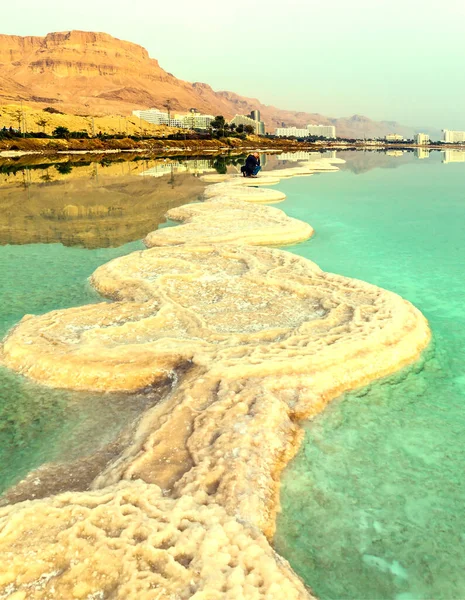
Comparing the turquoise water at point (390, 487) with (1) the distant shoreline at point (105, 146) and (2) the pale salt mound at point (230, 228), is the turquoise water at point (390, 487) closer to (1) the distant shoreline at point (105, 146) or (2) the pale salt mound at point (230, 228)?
(2) the pale salt mound at point (230, 228)

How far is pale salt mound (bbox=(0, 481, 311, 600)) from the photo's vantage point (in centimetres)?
320

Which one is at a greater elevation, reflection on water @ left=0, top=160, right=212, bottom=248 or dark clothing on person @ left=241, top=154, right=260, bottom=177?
dark clothing on person @ left=241, top=154, right=260, bottom=177

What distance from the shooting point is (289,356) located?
667 centimetres

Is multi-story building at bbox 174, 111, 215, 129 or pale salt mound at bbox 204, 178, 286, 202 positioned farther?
multi-story building at bbox 174, 111, 215, 129

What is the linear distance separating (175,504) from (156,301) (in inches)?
216

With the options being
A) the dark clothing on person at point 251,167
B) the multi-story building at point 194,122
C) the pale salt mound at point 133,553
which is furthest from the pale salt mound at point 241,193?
the multi-story building at point 194,122

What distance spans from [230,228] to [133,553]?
1341 centimetres

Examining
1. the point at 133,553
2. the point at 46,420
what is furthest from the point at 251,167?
the point at 133,553

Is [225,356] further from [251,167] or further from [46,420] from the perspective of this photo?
[251,167]

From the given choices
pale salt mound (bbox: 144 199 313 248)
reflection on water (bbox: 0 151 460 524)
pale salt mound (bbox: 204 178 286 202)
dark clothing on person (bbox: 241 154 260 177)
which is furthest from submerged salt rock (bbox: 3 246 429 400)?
dark clothing on person (bbox: 241 154 260 177)

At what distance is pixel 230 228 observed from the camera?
1609cm

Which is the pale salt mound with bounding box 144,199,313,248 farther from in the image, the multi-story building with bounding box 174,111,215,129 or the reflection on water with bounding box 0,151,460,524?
the multi-story building with bounding box 174,111,215,129

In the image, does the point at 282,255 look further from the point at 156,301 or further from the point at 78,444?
the point at 78,444

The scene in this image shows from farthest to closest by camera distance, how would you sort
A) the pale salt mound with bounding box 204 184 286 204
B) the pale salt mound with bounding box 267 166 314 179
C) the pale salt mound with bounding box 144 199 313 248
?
the pale salt mound with bounding box 267 166 314 179
the pale salt mound with bounding box 204 184 286 204
the pale salt mound with bounding box 144 199 313 248
